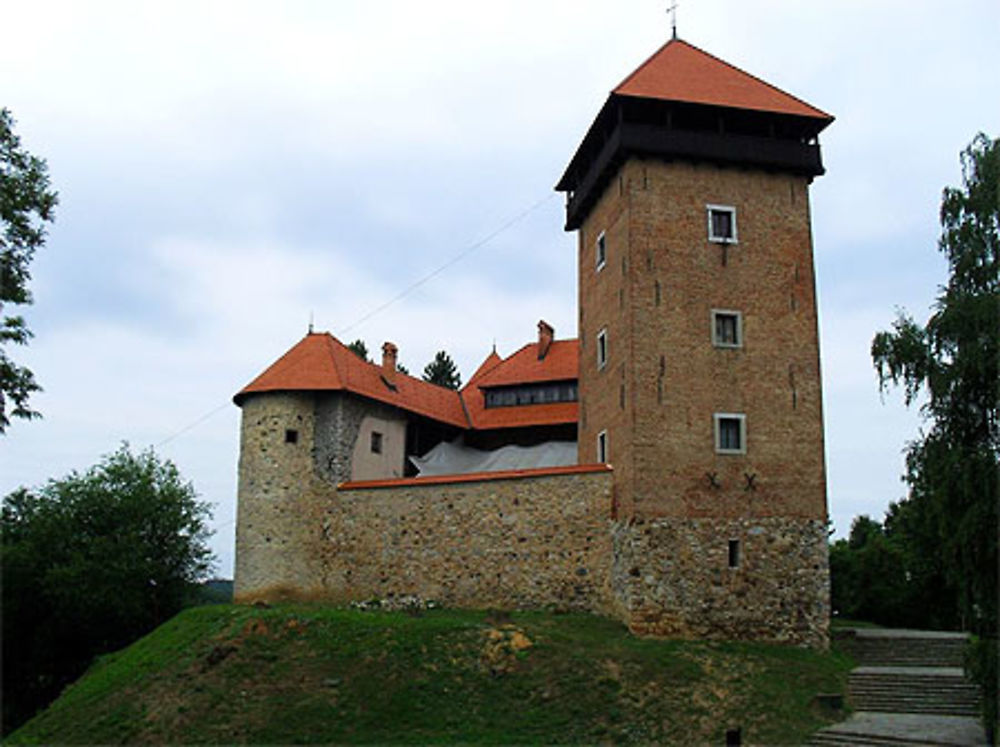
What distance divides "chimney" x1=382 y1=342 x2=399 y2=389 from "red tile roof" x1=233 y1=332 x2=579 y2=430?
238 mm

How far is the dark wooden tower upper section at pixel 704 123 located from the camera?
23756 mm

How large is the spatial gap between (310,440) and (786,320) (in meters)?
13.4

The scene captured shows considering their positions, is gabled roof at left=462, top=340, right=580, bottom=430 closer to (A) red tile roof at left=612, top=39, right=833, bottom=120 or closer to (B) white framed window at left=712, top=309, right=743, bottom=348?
(B) white framed window at left=712, top=309, right=743, bottom=348

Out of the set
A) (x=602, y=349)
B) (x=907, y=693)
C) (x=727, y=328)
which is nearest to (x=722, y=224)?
(x=727, y=328)

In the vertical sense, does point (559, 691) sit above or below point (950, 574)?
below

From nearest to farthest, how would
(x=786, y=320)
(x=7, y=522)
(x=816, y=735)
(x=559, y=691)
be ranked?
(x=816, y=735)
(x=559, y=691)
(x=786, y=320)
(x=7, y=522)

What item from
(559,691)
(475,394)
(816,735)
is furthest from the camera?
(475,394)

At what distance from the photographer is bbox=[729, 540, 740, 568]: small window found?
868 inches

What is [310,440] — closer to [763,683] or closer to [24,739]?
[24,739]

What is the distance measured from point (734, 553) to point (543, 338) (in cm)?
1570

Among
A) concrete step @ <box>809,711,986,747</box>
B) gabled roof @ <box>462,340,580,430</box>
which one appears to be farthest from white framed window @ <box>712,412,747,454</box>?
gabled roof @ <box>462,340,580,430</box>

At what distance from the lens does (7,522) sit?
31.3 metres

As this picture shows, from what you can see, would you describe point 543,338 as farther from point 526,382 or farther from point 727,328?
point 727,328

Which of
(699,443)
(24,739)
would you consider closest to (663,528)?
(699,443)
